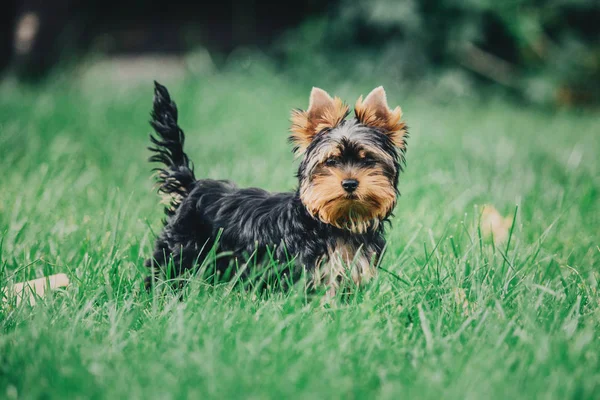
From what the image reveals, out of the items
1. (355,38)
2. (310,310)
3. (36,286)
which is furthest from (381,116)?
(355,38)

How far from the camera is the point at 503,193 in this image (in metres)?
4.92

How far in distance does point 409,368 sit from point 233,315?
801 mm

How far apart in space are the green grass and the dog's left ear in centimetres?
62

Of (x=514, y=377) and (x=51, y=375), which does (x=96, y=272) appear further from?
(x=514, y=377)

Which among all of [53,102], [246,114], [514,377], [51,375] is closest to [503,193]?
[514,377]

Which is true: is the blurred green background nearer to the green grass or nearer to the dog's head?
the green grass

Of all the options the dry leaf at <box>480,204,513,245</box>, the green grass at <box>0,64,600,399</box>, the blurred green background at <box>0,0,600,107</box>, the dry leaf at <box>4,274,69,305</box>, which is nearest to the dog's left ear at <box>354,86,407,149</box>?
the green grass at <box>0,64,600,399</box>

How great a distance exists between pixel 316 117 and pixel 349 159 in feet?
1.07

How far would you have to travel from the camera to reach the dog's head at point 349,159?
2854 millimetres

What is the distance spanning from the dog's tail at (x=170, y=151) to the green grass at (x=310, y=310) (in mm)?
267

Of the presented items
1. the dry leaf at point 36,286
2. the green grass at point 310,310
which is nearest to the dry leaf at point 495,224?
the green grass at point 310,310

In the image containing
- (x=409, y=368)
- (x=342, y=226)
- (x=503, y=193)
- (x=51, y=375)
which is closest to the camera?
(x=51, y=375)

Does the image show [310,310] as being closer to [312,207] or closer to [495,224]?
[312,207]

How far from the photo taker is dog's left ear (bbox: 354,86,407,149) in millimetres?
3074
